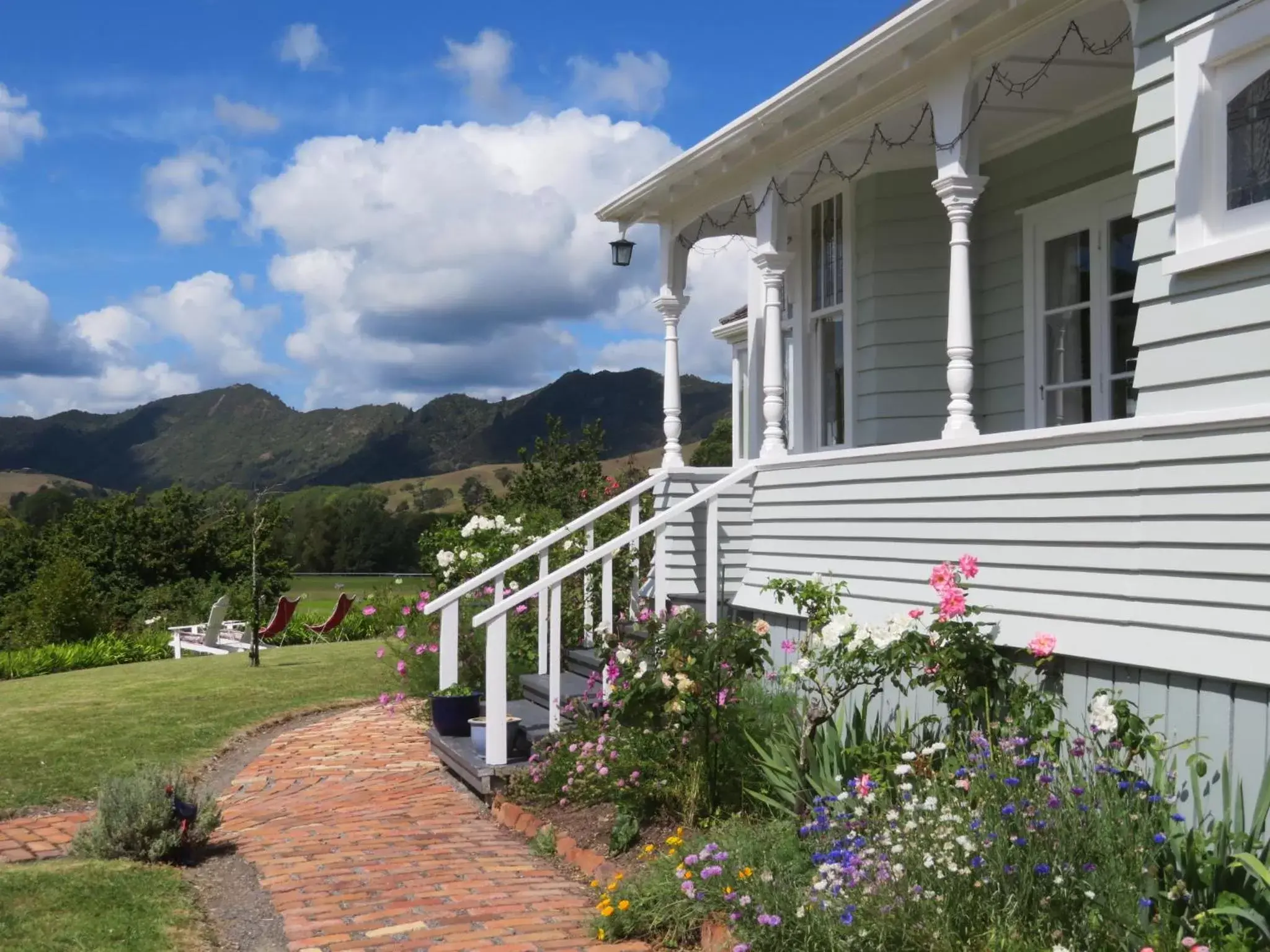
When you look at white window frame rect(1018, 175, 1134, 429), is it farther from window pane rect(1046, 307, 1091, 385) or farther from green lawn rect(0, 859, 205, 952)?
green lawn rect(0, 859, 205, 952)

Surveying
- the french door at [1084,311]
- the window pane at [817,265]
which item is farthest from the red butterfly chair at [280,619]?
the french door at [1084,311]

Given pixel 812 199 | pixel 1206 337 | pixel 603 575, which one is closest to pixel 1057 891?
pixel 1206 337

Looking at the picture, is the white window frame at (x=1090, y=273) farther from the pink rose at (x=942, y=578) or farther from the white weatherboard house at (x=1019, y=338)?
the pink rose at (x=942, y=578)

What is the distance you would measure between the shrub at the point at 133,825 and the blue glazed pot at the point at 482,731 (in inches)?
78.5

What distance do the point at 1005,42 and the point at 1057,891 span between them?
14.3ft

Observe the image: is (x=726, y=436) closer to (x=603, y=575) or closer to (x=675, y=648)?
(x=603, y=575)

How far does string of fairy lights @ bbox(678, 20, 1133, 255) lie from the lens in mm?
6418

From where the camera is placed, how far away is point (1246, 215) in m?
4.72

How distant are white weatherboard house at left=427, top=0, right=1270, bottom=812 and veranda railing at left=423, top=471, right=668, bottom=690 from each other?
239 millimetres

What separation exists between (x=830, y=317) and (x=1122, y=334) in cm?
254

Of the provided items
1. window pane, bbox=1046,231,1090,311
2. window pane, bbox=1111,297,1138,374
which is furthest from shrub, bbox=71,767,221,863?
window pane, bbox=1046,231,1090,311

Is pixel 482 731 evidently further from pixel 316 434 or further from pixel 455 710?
pixel 316 434

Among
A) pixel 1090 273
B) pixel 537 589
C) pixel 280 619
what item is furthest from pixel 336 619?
pixel 1090 273

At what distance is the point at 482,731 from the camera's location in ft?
25.3
